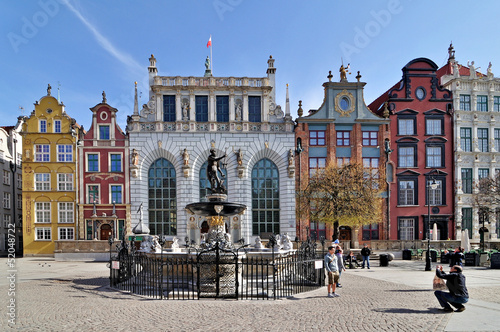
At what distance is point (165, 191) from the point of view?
36531mm

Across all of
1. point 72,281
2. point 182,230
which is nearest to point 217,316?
point 72,281

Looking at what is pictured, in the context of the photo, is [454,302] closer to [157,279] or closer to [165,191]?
[157,279]

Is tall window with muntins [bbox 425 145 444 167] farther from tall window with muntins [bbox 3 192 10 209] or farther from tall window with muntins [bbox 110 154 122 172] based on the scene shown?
tall window with muntins [bbox 3 192 10 209]

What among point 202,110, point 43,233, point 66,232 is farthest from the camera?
point 202,110

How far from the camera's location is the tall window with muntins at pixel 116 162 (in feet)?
118

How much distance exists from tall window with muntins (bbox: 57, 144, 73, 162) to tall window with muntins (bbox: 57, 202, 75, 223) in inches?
159

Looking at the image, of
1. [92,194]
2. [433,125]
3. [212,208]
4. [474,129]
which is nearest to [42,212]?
[92,194]

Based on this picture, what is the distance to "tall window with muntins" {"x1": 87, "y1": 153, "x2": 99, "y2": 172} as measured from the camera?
35.8 m

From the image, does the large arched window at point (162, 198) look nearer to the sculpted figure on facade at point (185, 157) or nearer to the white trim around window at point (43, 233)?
the sculpted figure on facade at point (185, 157)

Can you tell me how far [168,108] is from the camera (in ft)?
120

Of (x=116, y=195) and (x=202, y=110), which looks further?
(x=202, y=110)

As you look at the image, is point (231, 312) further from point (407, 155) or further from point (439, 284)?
point (407, 155)

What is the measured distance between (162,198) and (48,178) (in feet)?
34.7

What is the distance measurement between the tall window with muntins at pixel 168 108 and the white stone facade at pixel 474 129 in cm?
2726
